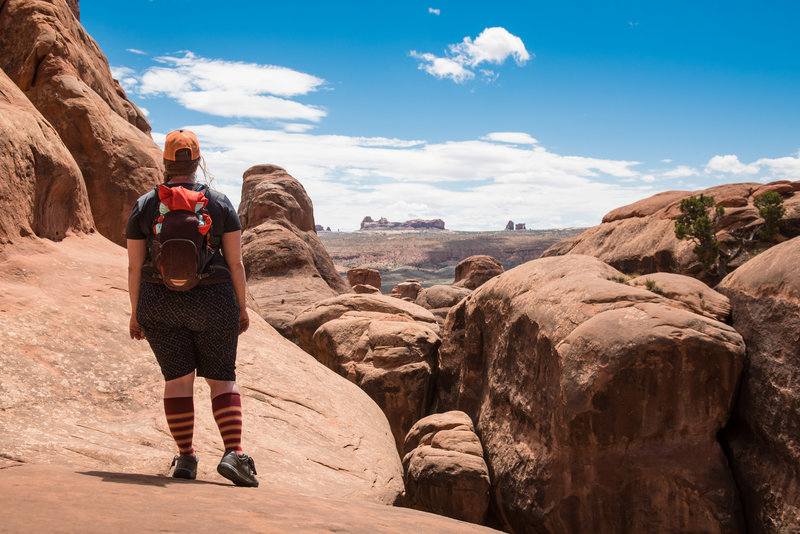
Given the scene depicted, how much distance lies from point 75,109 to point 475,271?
2520 cm

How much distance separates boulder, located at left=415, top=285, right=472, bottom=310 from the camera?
26.2 meters

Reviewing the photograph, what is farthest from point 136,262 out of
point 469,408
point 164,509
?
point 469,408

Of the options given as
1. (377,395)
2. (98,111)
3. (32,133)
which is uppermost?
(98,111)

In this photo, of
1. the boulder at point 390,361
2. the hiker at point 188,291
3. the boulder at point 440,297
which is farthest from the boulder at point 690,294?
the boulder at point 440,297

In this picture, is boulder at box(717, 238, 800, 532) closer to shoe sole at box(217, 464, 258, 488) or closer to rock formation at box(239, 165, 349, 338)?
shoe sole at box(217, 464, 258, 488)

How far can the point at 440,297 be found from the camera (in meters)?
26.5

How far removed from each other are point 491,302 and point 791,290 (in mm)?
4110

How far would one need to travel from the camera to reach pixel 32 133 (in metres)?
7.35

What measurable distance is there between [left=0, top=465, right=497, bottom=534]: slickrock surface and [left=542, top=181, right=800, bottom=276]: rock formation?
1467cm

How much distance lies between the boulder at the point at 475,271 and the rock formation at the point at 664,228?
43.9 ft

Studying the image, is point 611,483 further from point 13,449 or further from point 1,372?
point 1,372

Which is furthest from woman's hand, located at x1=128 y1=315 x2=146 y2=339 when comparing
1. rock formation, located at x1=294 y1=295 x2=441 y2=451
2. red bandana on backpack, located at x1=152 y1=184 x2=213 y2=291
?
rock formation, located at x1=294 y1=295 x2=441 y2=451

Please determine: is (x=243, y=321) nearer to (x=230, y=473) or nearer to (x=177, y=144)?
(x=230, y=473)

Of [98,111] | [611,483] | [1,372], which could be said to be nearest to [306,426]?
[1,372]
